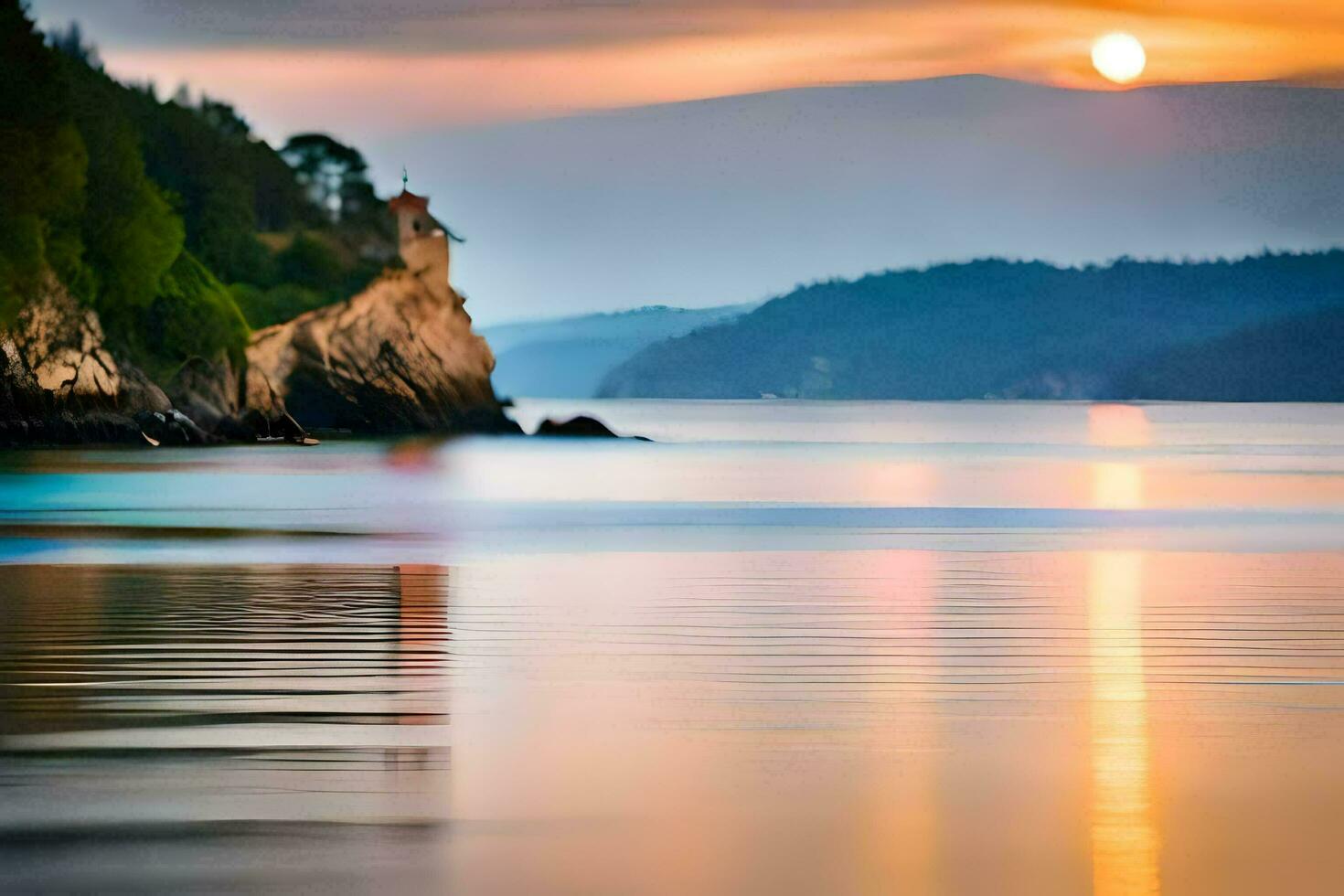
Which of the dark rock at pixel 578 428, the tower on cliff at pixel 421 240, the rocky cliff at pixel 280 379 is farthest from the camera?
the tower on cliff at pixel 421 240

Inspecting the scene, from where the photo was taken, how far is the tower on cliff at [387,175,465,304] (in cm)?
11256

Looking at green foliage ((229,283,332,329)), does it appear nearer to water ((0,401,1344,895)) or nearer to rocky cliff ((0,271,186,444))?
rocky cliff ((0,271,186,444))

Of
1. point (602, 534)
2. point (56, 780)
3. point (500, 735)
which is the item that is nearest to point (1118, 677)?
point (500, 735)

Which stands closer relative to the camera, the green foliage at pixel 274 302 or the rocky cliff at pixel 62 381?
the rocky cliff at pixel 62 381

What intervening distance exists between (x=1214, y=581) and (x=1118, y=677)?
815cm

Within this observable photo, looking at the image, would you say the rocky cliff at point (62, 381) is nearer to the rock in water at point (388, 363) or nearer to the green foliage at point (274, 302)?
the rock in water at point (388, 363)

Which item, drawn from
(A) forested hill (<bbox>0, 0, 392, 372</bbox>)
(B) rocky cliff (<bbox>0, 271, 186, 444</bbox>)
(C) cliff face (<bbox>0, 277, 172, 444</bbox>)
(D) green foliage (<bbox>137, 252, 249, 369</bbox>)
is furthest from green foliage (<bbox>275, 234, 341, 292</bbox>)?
(C) cliff face (<bbox>0, 277, 172, 444</bbox>)

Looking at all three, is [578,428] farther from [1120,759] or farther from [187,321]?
[1120,759]

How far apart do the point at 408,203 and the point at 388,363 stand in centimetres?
1592

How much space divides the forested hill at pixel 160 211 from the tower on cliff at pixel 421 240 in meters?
1.27

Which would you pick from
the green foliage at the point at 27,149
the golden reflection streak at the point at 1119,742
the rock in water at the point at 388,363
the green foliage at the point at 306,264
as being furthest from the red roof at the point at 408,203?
the golden reflection streak at the point at 1119,742

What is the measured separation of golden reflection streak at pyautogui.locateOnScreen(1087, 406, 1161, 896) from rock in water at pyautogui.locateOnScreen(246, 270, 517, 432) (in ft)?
264

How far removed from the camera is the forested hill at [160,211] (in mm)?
61812

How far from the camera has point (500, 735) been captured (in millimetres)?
9633
